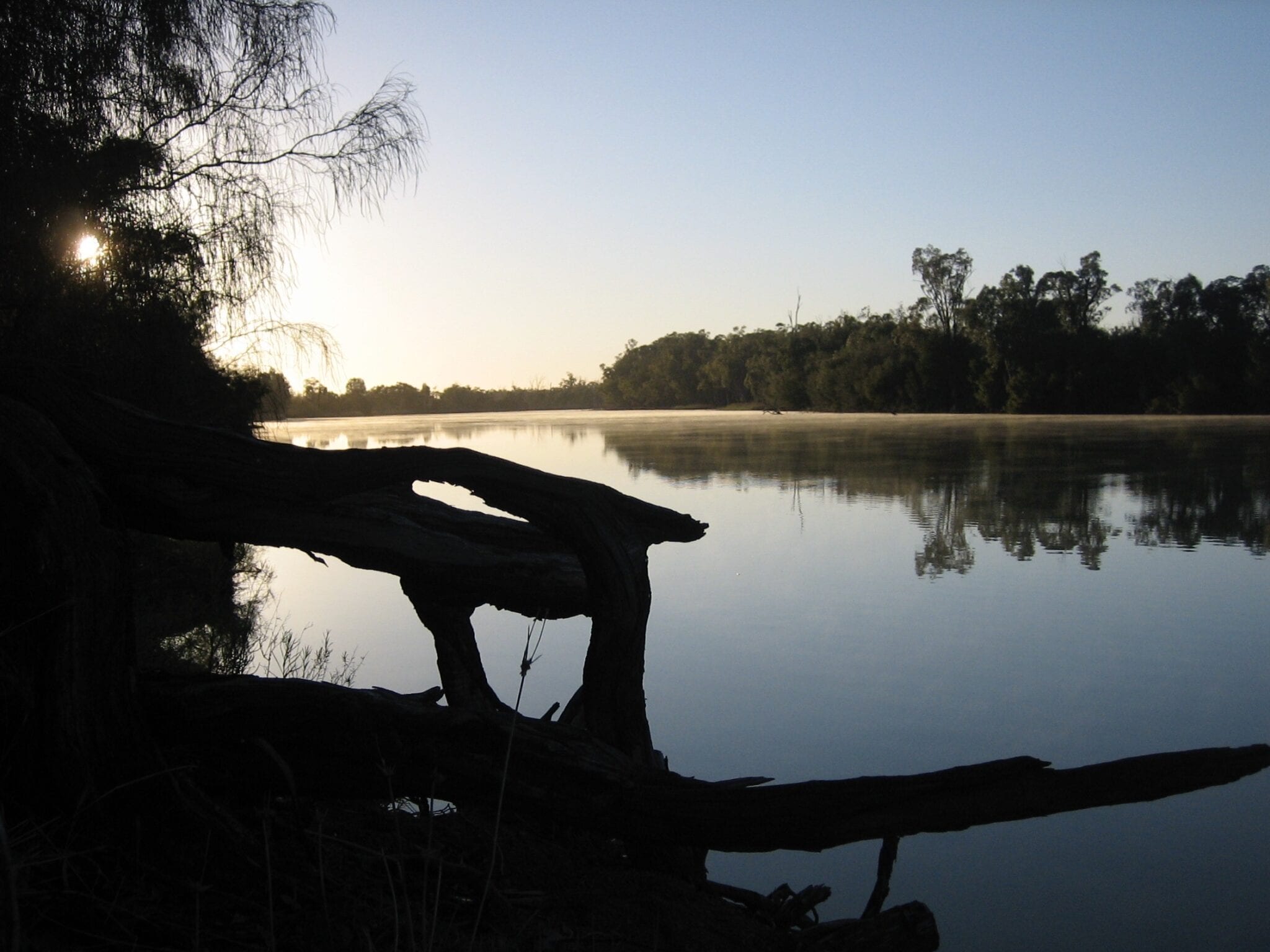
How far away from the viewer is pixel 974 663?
5.20 meters

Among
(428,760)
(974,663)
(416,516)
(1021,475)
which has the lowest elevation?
(974,663)

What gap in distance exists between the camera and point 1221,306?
1734 inches

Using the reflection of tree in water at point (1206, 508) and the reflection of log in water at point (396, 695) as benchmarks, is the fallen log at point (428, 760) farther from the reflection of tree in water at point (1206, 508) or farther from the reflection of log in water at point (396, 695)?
the reflection of tree in water at point (1206, 508)

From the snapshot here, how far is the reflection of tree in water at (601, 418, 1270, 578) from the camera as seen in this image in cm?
919

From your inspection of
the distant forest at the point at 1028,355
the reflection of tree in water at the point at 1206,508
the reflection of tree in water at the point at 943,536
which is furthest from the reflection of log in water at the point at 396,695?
the distant forest at the point at 1028,355

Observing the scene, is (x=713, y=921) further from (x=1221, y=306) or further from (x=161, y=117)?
(x=1221, y=306)

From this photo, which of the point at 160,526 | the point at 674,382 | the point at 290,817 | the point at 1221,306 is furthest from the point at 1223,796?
the point at 674,382

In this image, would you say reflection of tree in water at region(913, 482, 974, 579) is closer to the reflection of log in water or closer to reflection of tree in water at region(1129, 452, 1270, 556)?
reflection of tree in water at region(1129, 452, 1270, 556)

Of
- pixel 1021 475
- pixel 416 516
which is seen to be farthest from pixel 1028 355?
pixel 416 516

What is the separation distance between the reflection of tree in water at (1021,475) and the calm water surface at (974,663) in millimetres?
85

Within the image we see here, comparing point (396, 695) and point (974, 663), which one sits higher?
point (396, 695)

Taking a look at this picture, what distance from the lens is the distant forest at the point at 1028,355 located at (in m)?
40.2

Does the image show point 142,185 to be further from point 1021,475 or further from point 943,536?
point 1021,475

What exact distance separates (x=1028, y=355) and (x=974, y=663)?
4254 centimetres
